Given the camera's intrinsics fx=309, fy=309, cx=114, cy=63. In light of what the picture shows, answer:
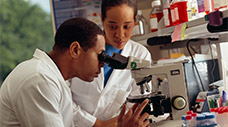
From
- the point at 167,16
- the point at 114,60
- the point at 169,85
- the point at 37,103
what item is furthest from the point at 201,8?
the point at 37,103

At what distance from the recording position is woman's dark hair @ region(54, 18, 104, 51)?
57.6 inches

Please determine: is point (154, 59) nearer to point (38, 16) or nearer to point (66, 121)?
point (66, 121)

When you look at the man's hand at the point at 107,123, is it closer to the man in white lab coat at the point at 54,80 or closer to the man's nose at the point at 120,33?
the man in white lab coat at the point at 54,80

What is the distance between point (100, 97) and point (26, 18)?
9.36ft

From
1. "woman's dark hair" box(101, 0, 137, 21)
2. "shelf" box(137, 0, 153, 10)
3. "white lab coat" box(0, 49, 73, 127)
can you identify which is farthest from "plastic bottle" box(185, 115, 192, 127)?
"shelf" box(137, 0, 153, 10)

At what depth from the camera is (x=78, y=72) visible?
4.97ft

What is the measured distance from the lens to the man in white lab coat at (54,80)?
1234 mm

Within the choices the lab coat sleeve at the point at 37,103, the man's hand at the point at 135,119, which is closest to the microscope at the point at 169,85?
the man's hand at the point at 135,119

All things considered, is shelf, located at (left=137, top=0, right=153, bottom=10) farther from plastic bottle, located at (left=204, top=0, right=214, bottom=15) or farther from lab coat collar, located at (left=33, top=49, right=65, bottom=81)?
lab coat collar, located at (left=33, top=49, right=65, bottom=81)

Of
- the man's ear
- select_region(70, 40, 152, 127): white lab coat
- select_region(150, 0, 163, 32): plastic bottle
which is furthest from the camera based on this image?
select_region(150, 0, 163, 32): plastic bottle

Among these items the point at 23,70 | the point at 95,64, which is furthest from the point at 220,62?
the point at 23,70

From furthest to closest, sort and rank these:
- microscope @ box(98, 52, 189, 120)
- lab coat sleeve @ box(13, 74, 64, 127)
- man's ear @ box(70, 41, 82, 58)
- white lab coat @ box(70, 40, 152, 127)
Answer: white lab coat @ box(70, 40, 152, 127), microscope @ box(98, 52, 189, 120), man's ear @ box(70, 41, 82, 58), lab coat sleeve @ box(13, 74, 64, 127)

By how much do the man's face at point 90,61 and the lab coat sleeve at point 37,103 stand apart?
263mm

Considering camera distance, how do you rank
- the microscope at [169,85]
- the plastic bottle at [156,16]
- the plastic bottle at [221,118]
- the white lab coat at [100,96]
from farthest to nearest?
1. the plastic bottle at [156,16]
2. the white lab coat at [100,96]
3. the microscope at [169,85]
4. the plastic bottle at [221,118]
